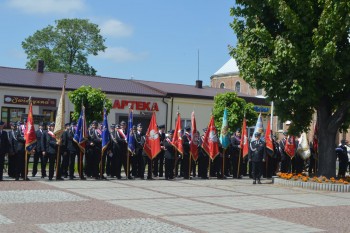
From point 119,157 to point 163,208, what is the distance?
307 inches

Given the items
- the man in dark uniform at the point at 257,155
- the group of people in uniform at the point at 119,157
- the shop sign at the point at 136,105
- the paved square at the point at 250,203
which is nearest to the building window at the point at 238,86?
the shop sign at the point at 136,105

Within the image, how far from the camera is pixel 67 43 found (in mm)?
66312

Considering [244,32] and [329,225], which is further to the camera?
[244,32]

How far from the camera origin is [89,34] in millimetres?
67250

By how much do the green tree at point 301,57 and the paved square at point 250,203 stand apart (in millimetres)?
4654

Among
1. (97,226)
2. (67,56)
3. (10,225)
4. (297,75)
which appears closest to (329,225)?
(97,226)

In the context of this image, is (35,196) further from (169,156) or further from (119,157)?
(169,156)

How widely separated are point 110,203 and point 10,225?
3417 millimetres

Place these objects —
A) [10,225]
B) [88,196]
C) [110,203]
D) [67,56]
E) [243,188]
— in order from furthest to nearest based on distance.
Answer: [67,56]
[243,188]
[88,196]
[110,203]
[10,225]

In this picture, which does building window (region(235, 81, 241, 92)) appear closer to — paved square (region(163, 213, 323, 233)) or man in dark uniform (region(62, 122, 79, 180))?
man in dark uniform (region(62, 122, 79, 180))

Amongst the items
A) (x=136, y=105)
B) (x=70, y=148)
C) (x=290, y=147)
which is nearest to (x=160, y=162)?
(x=70, y=148)

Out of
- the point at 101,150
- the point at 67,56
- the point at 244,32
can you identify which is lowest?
the point at 101,150

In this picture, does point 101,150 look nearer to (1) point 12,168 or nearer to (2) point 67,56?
(1) point 12,168

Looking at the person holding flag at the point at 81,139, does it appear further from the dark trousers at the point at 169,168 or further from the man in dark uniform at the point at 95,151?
the dark trousers at the point at 169,168
